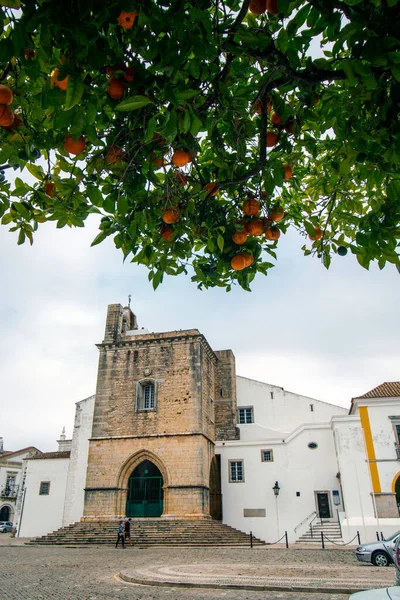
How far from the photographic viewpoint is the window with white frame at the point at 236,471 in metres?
24.6

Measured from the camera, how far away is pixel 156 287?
396cm

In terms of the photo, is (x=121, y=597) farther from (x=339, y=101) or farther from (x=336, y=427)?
(x=336, y=427)

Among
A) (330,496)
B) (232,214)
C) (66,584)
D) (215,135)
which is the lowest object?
(66,584)

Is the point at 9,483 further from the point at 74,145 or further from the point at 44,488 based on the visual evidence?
the point at 74,145

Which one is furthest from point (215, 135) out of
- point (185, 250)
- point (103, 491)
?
point (103, 491)

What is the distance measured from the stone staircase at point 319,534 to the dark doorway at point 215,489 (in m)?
4.87

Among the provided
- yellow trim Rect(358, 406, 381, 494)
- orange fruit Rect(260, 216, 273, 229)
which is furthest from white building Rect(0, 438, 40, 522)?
orange fruit Rect(260, 216, 273, 229)

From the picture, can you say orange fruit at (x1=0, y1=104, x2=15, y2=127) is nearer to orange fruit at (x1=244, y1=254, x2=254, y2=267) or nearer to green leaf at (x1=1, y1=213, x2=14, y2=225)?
green leaf at (x1=1, y1=213, x2=14, y2=225)

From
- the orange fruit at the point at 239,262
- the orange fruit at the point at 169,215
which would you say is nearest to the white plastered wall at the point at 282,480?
the orange fruit at the point at 239,262

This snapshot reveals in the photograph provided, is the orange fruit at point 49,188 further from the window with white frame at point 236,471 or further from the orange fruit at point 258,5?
the window with white frame at point 236,471

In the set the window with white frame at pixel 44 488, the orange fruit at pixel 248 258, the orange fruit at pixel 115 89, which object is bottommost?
the window with white frame at pixel 44 488

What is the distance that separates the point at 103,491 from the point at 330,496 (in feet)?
38.9

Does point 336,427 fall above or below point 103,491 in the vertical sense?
above

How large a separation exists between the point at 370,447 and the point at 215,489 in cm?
899
